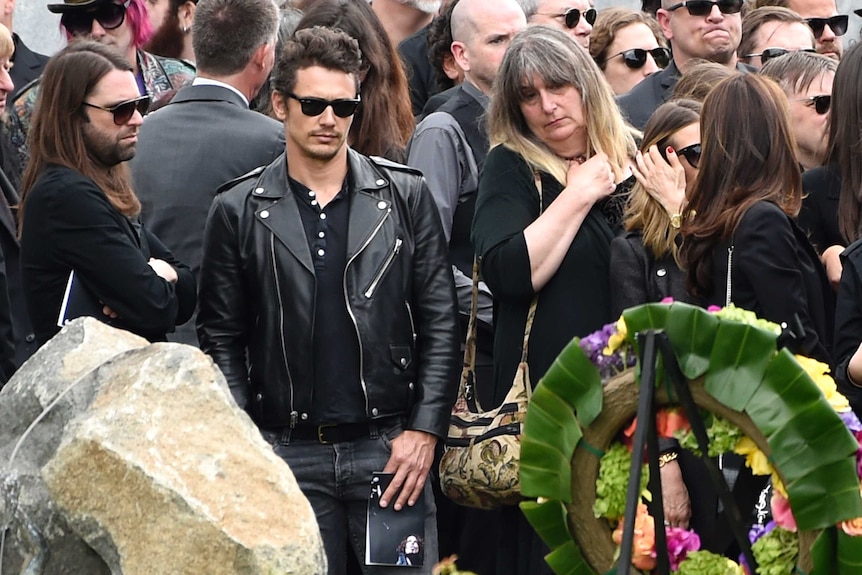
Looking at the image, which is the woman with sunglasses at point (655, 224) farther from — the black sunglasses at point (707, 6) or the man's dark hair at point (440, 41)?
the black sunglasses at point (707, 6)

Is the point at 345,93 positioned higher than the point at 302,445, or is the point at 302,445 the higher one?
the point at 345,93

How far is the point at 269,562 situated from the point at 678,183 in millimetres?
2531

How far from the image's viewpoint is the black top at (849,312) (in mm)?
4797

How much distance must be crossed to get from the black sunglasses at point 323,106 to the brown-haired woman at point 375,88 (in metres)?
0.87

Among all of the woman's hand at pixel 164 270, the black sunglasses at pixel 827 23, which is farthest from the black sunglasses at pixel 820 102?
the woman's hand at pixel 164 270

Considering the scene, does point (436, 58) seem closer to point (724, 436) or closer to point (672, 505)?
point (672, 505)

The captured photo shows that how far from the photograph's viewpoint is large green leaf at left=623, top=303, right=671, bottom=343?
338 centimetres

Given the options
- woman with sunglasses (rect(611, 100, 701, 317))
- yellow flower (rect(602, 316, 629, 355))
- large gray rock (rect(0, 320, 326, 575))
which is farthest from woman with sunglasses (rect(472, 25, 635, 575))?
large gray rock (rect(0, 320, 326, 575))

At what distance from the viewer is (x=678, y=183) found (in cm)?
529

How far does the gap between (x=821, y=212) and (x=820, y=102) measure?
0.69 meters

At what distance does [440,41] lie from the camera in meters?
7.19

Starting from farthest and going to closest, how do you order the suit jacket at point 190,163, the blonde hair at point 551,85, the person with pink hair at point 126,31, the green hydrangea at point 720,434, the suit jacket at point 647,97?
the person with pink hair at point 126,31
the suit jacket at point 647,97
the suit jacket at point 190,163
the blonde hair at point 551,85
the green hydrangea at point 720,434

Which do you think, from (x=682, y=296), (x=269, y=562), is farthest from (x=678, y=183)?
(x=269, y=562)

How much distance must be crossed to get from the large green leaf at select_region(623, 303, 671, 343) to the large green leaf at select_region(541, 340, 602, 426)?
12 centimetres
